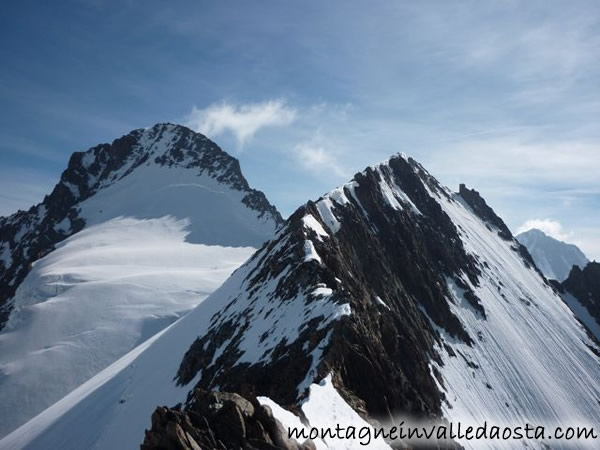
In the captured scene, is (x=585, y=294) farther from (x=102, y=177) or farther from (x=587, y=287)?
(x=102, y=177)

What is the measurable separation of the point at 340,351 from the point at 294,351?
319cm

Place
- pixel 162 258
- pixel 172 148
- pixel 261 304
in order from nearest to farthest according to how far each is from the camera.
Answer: pixel 261 304, pixel 162 258, pixel 172 148

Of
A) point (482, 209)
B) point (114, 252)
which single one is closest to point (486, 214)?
point (482, 209)

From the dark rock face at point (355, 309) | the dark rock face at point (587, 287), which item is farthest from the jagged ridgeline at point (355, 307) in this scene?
the dark rock face at point (587, 287)

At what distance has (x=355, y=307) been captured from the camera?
30.2 meters

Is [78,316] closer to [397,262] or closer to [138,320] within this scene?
[138,320]

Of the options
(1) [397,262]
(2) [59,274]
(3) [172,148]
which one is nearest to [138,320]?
(2) [59,274]

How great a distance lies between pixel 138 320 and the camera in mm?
72062

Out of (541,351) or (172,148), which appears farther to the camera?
(172,148)

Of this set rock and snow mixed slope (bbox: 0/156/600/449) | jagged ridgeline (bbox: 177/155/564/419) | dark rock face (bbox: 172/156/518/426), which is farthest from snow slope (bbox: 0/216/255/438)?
dark rock face (bbox: 172/156/518/426)

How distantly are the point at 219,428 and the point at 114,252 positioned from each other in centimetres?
10596

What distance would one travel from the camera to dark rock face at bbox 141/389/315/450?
1280 centimetres

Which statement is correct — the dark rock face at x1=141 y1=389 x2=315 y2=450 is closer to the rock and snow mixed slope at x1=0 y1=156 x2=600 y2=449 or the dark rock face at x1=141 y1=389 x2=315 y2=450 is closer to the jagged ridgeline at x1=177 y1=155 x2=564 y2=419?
the rock and snow mixed slope at x1=0 y1=156 x2=600 y2=449

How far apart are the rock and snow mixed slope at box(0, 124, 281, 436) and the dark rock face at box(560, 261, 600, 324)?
330 feet
